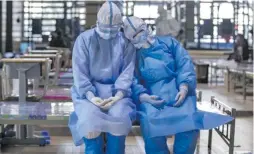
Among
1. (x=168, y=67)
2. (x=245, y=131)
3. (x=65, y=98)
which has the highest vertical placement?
(x=168, y=67)

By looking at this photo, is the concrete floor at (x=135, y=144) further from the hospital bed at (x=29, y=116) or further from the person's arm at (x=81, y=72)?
the person's arm at (x=81, y=72)

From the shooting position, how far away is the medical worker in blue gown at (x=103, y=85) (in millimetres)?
3482

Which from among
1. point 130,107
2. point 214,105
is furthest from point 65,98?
point 130,107

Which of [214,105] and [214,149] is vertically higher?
[214,105]

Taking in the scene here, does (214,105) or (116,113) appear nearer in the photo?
(116,113)

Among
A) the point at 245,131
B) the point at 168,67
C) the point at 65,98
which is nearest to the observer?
the point at 168,67

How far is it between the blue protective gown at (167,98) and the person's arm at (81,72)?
36 centimetres

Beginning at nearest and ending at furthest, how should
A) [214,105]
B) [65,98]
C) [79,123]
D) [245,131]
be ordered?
[79,123] < [214,105] < [65,98] < [245,131]

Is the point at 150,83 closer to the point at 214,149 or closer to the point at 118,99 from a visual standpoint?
the point at 118,99

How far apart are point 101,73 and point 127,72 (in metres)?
0.19

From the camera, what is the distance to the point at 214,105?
477 centimetres

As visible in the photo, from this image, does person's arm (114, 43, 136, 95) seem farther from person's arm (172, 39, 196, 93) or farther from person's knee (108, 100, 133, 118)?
person's arm (172, 39, 196, 93)

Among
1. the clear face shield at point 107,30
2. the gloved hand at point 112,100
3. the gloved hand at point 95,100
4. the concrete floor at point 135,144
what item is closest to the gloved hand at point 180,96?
the gloved hand at point 112,100

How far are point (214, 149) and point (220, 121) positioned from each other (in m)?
1.37
